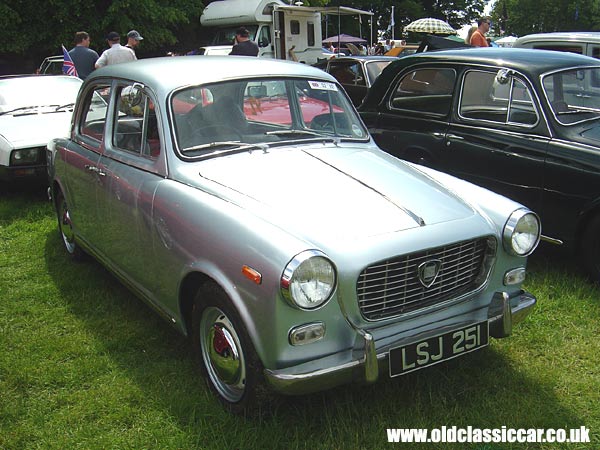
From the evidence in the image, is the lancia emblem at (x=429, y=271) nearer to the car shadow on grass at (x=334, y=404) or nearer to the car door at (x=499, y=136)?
the car shadow on grass at (x=334, y=404)

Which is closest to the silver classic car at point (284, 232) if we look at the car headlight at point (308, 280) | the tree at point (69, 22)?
the car headlight at point (308, 280)

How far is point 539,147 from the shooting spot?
476cm

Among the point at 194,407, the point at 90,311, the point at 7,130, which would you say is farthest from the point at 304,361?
the point at 7,130

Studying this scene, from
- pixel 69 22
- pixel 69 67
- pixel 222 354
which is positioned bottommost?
pixel 222 354

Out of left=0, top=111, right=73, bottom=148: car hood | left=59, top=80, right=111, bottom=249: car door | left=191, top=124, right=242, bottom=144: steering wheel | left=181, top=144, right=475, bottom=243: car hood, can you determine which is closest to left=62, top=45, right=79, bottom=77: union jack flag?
left=0, top=111, right=73, bottom=148: car hood

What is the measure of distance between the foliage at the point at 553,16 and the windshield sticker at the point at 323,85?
2121 inches

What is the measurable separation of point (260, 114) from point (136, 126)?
77 cm

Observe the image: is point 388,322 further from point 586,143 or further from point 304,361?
point 586,143

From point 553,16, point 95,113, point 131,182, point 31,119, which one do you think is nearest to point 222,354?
point 131,182

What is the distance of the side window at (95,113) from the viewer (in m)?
4.40

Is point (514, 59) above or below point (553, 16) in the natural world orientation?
above

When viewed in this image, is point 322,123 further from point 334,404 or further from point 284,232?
point 334,404

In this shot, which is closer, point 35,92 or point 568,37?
point 35,92

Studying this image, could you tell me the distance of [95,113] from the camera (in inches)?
182
